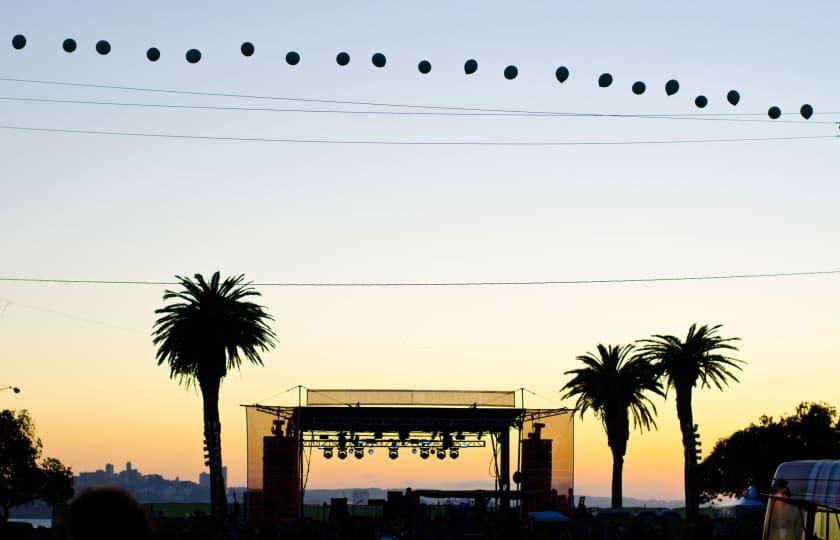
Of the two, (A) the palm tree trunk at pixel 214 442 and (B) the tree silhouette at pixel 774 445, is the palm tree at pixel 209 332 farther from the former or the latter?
(B) the tree silhouette at pixel 774 445

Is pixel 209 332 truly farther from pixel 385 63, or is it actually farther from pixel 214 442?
pixel 385 63

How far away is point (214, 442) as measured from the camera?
51781 millimetres

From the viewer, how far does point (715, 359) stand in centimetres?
6900

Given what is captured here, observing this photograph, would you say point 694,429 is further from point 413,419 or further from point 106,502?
point 106,502

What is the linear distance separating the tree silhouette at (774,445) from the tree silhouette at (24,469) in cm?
4987

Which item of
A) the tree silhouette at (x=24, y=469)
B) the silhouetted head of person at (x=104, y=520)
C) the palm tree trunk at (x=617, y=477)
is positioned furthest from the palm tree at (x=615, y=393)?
the silhouetted head of person at (x=104, y=520)

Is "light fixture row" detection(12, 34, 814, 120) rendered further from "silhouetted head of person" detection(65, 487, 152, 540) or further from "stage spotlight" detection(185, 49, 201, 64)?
"silhouetted head of person" detection(65, 487, 152, 540)

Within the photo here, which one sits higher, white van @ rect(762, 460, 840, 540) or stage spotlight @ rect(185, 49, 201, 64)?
stage spotlight @ rect(185, 49, 201, 64)

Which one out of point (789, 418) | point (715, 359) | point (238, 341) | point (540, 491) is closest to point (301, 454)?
point (540, 491)

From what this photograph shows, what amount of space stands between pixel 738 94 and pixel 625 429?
167 ft

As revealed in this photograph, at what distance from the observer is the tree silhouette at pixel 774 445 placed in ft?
332

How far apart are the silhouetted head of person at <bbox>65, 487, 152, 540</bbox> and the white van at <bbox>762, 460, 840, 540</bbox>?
559 inches

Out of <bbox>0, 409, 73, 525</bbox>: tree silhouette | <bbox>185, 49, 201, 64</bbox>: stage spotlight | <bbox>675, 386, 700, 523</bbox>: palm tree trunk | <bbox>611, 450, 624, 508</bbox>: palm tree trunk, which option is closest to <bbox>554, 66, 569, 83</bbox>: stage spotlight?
<bbox>185, 49, 201, 64</bbox>: stage spotlight

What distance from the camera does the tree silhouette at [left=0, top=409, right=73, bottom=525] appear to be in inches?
3238
